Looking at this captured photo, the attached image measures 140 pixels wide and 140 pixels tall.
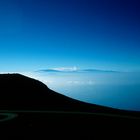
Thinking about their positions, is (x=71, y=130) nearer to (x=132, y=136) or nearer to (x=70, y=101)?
(x=132, y=136)

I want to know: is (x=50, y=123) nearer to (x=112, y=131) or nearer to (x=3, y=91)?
(x=112, y=131)

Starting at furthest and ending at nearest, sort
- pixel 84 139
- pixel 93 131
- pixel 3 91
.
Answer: pixel 3 91
pixel 93 131
pixel 84 139

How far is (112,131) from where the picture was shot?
606 inches

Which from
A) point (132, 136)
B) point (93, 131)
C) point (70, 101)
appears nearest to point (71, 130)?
point (93, 131)

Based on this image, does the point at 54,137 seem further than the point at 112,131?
No

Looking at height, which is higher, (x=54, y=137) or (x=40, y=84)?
(x=40, y=84)

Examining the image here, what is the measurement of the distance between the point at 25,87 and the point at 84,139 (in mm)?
40433

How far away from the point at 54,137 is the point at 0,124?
6436 mm

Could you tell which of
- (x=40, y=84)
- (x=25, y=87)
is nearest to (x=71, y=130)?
(x=25, y=87)

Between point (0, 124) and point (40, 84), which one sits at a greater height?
point (40, 84)

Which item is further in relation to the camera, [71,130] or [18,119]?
[18,119]

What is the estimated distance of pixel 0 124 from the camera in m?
17.7

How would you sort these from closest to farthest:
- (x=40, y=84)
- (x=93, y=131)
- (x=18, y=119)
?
(x=93, y=131) < (x=18, y=119) < (x=40, y=84)

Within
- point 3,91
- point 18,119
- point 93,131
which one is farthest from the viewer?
point 3,91
